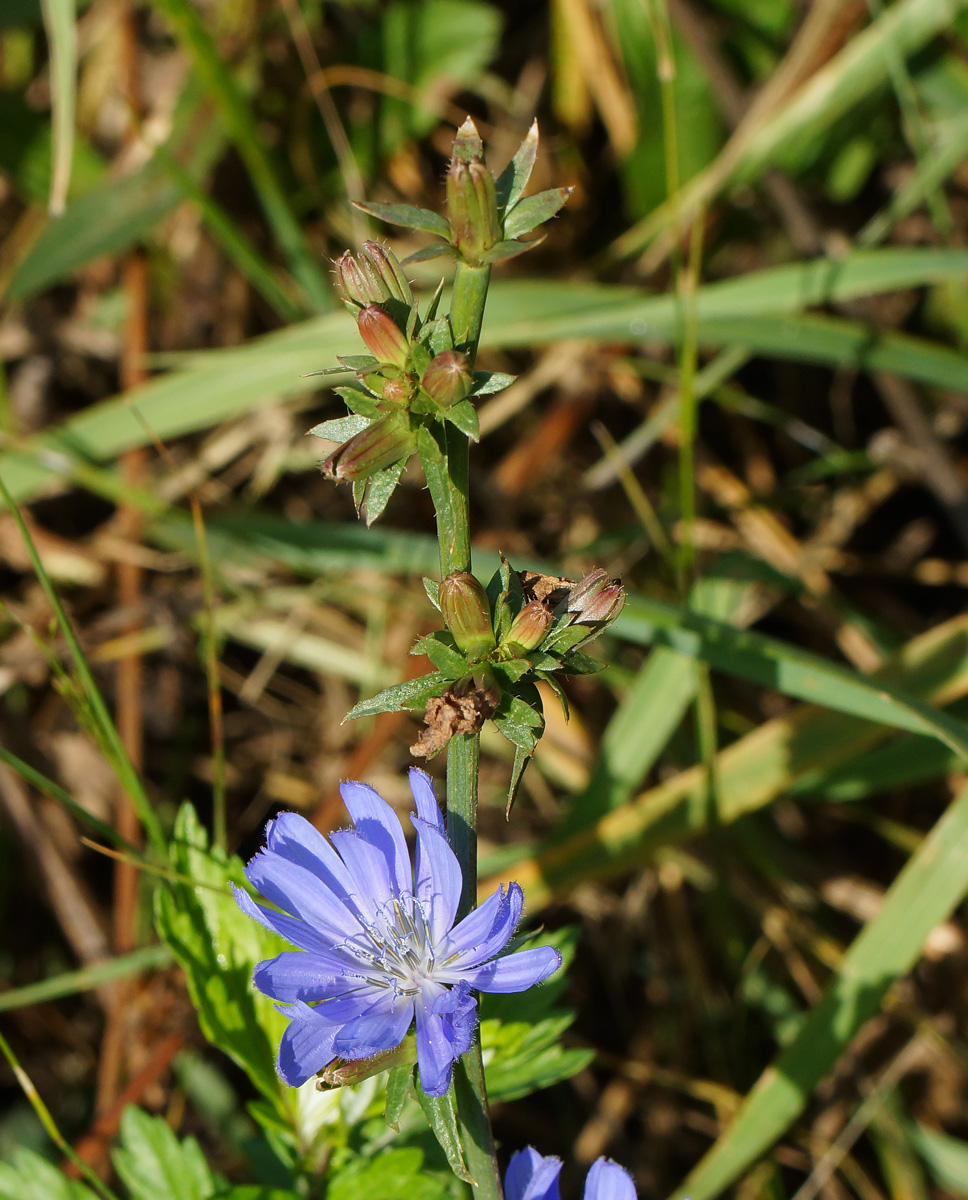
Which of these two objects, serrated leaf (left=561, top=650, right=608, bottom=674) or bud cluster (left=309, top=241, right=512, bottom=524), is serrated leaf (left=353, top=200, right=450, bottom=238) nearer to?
bud cluster (left=309, top=241, right=512, bottom=524)

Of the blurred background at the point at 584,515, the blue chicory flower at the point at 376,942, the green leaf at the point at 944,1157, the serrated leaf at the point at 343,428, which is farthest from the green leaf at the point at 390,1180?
the green leaf at the point at 944,1157

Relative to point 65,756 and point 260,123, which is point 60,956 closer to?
point 65,756

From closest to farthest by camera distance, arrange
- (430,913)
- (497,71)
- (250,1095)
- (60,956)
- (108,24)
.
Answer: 1. (430,913)
2. (250,1095)
3. (60,956)
4. (108,24)
5. (497,71)

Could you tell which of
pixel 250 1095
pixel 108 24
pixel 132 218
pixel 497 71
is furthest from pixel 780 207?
pixel 250 1095

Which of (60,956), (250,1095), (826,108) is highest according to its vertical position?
(826,108)

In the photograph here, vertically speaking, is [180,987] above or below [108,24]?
below

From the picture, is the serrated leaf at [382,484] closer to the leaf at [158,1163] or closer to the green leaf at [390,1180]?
the green leaf at [390,1180]

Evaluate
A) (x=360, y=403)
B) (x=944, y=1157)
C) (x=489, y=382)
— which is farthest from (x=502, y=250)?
(x=944, y=1157)
